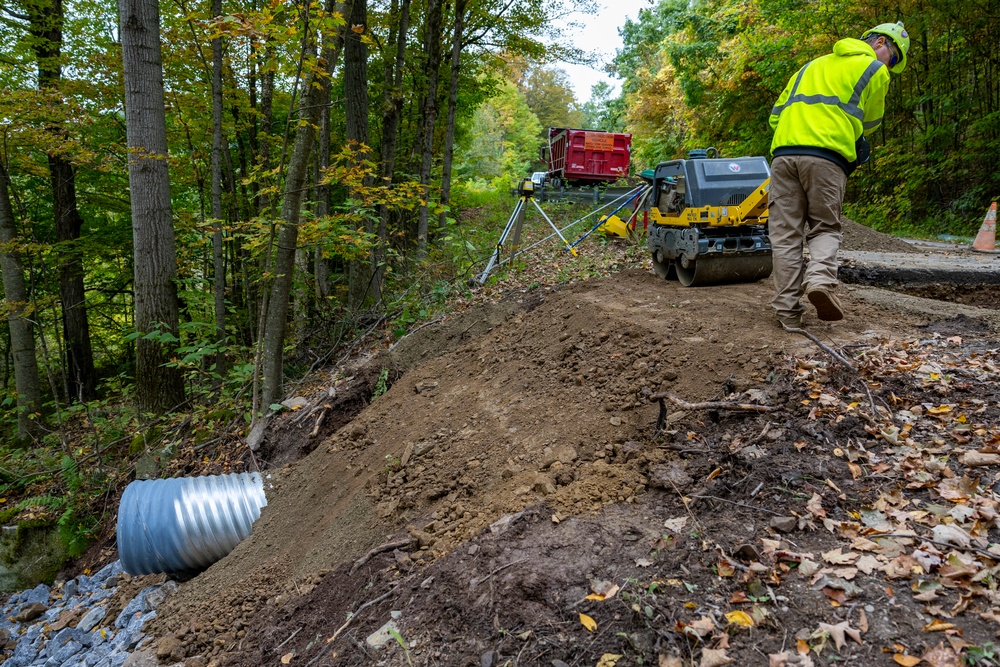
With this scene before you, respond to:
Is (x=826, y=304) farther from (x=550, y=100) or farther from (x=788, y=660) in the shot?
(x=550, y=100)

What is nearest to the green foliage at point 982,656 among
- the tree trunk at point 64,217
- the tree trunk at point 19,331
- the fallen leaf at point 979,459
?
the fallen leaf at point 979,459

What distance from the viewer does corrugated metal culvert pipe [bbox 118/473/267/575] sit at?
15.8 feet

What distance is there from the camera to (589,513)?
2.92m

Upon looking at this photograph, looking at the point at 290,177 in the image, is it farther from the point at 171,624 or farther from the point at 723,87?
the point at 723,87

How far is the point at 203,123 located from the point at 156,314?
576 centimetres

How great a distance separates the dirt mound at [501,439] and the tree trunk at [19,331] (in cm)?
739

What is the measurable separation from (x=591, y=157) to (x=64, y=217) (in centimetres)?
1527

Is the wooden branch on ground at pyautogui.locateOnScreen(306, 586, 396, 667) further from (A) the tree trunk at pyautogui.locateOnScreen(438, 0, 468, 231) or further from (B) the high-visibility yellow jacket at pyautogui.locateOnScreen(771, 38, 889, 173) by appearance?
(A) the tree trunk at pyautogui.locateOnScreen(438, 0, 468, 231)

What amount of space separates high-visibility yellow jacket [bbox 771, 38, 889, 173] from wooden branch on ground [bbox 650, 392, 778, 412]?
2259 mm

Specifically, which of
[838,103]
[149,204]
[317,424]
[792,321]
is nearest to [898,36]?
[838,103]

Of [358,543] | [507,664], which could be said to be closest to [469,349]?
[358,543]

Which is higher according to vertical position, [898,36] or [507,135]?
[507,135]

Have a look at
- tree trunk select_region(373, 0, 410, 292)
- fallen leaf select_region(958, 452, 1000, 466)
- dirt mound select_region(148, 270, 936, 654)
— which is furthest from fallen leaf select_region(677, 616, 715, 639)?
tree trunk select_region(373, 0, 410, 292)

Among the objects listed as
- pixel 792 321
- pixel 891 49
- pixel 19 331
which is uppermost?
pixel 891 49
